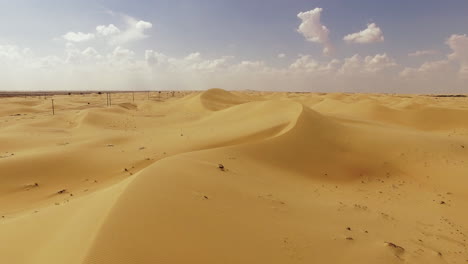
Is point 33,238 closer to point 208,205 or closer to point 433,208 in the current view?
point 208,205

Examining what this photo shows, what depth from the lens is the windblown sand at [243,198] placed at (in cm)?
398

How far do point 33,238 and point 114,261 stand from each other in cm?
182

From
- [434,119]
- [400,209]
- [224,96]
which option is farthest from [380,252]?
[224,96]

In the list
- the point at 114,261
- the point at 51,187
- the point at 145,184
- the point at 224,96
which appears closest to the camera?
the point at 114,261

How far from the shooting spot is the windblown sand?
13.0 ft

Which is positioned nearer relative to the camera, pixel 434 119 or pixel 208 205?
pixel 208 205

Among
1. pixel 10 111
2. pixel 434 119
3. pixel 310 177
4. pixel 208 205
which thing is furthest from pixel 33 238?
pixel 10 111

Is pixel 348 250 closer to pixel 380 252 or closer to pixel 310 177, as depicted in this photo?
pixel 380 252

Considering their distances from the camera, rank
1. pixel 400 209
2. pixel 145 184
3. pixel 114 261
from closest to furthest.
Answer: pixel 114 261
pixel 145 184
pixel 400 209

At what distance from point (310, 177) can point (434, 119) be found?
22.5 meters

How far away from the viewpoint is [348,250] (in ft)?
14.4

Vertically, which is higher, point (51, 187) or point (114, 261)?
point (114, 261)

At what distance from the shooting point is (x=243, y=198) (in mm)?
5625

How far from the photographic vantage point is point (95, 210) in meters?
4.68
